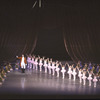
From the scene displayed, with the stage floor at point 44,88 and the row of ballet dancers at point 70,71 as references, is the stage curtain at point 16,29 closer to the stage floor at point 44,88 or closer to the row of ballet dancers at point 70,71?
the row of ballet dancers at point 70,71

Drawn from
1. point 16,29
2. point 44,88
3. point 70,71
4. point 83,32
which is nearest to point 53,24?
point 83,32

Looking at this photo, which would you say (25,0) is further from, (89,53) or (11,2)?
(89,53)

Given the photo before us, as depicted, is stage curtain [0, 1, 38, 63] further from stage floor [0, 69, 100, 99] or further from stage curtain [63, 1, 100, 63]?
stage floor [0, 69, 100, 99]

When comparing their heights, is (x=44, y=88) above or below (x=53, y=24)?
below

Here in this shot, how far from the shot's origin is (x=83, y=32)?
15.9 m

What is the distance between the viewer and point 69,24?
1606 centimetres

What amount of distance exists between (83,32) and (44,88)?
6.52m

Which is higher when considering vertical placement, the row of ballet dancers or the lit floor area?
the row of ballet dancers

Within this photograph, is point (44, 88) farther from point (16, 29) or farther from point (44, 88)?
point (16, 29)

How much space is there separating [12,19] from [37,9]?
175 centimetres

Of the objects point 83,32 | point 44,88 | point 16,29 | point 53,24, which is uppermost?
point 53,24

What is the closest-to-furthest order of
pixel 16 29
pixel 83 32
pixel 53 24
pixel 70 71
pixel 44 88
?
pixel 44 88 → pixel 70 71 → pixel 16 29 → pixel 83 32 → pixel 53 24

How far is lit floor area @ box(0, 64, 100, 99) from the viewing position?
9016 millimetres

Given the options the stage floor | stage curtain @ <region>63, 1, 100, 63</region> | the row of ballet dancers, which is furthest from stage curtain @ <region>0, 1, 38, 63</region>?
the stage floor
